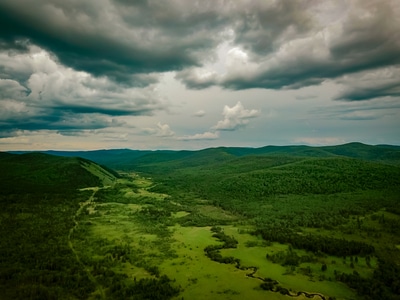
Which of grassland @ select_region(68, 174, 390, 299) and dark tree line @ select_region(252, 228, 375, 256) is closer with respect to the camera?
grassland @ select_region(68, 174, 390, 299)

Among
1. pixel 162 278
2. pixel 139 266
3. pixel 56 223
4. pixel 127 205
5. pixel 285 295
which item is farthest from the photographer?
pixel 127 205

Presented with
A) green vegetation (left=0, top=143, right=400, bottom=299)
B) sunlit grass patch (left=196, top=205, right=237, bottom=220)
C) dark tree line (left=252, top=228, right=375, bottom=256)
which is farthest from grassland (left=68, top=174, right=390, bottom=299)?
sunlit grass patch (left=196, top=205, right=237, bottom=220)

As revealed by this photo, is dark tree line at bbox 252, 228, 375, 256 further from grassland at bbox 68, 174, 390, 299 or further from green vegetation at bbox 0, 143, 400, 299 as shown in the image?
grassland at bbox 68, 174, 390, 299

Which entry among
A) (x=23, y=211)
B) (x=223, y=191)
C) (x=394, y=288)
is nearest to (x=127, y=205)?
(x=23, y=211)

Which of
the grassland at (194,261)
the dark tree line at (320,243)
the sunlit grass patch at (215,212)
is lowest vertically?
the sunlit grass patch at (215,212)

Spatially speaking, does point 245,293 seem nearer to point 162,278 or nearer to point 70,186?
point 162,278

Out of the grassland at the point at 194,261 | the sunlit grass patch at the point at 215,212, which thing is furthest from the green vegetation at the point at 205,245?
the sunlit grass patch at the point at 215,212

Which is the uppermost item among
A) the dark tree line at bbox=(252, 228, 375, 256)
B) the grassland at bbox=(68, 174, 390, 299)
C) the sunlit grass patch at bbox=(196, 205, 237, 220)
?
the dark tree line at bbox=(252, 228, 375, 256)

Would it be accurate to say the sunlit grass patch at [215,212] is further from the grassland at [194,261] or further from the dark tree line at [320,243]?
the dark tree line at [320,243]

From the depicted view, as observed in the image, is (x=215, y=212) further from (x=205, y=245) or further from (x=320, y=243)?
(x=320, y=243)
